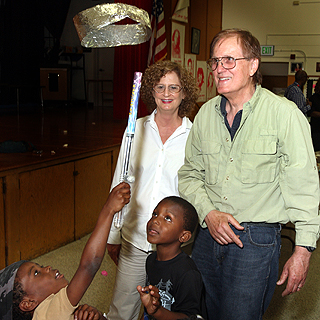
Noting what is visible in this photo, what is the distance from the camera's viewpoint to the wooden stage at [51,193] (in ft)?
10.2

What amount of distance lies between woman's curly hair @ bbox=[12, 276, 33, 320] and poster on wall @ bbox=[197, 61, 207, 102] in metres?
8.09

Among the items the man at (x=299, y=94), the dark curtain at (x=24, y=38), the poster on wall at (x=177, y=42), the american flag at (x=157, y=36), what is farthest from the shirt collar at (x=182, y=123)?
the dark curtain at (x=24, y=38)

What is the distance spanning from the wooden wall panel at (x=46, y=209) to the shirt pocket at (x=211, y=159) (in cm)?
201

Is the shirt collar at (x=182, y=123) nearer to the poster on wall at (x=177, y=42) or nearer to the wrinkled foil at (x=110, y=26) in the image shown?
the wrinkled foil at (x=110, y=26)

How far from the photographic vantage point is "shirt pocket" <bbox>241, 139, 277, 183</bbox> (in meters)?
1.48

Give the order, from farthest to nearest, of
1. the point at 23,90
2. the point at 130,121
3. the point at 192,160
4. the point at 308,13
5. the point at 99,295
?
1. the point at 23,90
2. the point at 308,13
3. the point at 99,295
4. the point at 192,160
5. the point at 130,121

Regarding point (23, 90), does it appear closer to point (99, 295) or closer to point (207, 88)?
point (207, 88)

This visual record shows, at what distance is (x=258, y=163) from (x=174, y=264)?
1.73 feet

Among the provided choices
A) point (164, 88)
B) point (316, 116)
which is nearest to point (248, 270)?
point (164, 88)

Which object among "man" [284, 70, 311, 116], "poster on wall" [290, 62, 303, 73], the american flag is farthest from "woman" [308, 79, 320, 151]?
"poster on wall" [290, 62, 303, 73]

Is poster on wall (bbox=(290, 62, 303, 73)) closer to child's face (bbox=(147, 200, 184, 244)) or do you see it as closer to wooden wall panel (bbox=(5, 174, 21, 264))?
wooden wall panel (bbox=(5, 174, 21, 264))

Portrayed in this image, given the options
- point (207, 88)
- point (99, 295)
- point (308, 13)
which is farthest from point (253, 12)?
point (99, 295)

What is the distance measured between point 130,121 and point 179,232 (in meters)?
0.70

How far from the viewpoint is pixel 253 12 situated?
31.1 ft
